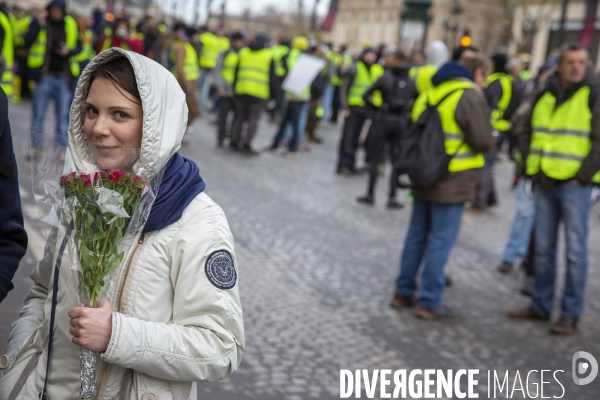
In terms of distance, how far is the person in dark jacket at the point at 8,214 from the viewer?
7.32 ft

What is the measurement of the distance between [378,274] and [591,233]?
4715 millimetres

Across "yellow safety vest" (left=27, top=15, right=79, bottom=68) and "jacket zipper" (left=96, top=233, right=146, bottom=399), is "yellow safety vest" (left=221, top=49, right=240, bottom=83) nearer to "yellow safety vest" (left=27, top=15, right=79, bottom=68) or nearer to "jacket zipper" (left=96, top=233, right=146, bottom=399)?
"yellow safety vest" (left=27, top=15, right=79, bottom=68)

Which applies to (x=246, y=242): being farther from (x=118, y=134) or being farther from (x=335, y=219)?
(x=118, y=134)

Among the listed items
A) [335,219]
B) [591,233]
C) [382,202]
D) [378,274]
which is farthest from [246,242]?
[591,233]

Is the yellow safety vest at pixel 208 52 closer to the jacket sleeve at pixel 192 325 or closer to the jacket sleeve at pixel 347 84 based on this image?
the jacket sleeve at pixel 347 84

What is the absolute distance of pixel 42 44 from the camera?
9.77m

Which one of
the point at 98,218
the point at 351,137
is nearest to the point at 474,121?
the point at 98,218

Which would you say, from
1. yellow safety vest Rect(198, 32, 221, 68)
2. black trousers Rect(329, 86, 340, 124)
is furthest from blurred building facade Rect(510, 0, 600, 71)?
yellow safety vest Rect(198, 32, 221, 68)

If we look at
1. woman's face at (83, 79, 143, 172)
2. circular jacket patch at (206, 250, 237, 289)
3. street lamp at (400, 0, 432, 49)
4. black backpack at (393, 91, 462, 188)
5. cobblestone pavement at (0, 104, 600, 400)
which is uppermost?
street lamp at (400, 0, 432, 49)

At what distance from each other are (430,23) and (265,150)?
3806 cm

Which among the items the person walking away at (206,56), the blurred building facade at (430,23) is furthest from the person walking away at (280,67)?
the blurred building facade at (430,23)

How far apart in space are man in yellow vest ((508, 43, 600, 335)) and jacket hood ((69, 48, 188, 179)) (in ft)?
14.4

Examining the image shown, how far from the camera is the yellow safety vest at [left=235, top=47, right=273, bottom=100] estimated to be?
13391 mm

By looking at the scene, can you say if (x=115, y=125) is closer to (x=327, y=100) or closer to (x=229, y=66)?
(x=229, y=66)
